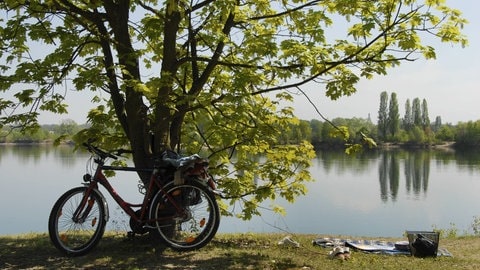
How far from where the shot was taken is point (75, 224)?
5.03 m

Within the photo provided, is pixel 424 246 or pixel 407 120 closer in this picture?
pixel 424 246

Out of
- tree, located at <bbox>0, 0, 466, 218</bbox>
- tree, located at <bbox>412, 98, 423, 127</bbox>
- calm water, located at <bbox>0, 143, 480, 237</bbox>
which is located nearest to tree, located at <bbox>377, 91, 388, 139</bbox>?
tree, located at <bbox>412, 98, 423, 127</bbox>

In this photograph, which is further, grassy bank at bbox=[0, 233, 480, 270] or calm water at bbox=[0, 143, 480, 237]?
calm water at bbox=[0, 143, 480, 237]

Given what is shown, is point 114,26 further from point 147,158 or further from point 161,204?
point 161,204

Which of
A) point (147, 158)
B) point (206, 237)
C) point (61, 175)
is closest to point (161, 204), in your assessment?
point (206, 237)

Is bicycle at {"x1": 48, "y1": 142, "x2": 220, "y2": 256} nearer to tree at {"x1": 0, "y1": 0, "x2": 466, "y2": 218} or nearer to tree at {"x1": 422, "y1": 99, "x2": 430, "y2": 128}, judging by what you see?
tree at {"x1": 0, "y1": 0, "x2": 466, "y2": 218}

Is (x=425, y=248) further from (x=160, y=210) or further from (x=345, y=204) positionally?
(x=345, y=204)

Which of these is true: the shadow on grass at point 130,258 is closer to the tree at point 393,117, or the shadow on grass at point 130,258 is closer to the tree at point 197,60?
the tree at point 197,60

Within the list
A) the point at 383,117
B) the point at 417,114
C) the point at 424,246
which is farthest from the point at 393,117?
the point at 424,246

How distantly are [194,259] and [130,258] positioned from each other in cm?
64

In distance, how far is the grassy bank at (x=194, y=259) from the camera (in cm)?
Answer: 473

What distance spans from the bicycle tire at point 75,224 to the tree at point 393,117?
3725 inches

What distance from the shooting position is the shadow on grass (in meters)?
4.69

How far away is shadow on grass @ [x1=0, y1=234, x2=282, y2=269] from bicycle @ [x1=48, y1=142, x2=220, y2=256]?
0.47 ft
